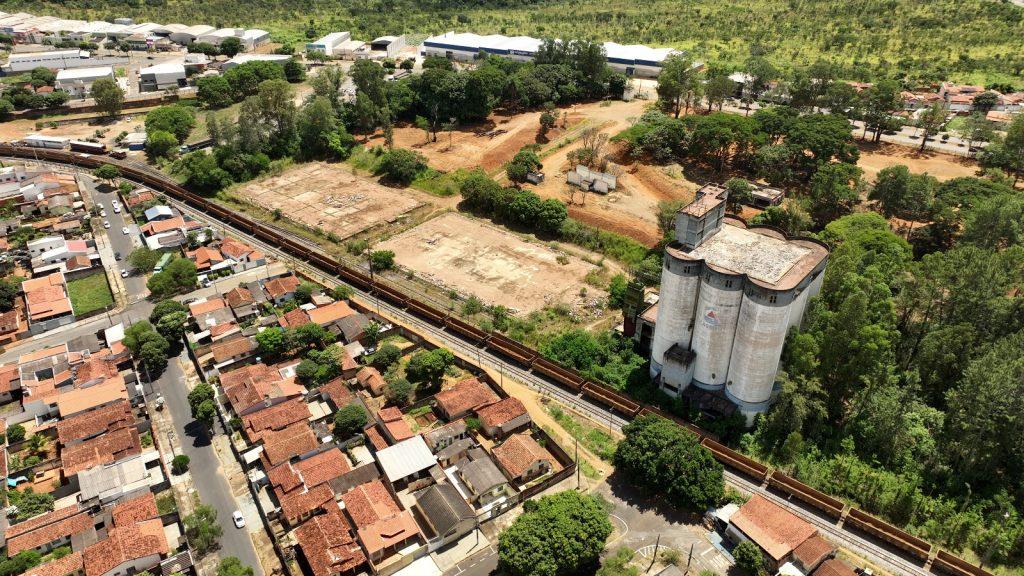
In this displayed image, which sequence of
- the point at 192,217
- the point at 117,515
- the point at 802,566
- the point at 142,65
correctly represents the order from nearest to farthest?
the point at 802,566
the point at 117,515
the point at 192,217
the point at 142,65

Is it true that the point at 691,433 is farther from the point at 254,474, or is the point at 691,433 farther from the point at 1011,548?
the point at 254,474

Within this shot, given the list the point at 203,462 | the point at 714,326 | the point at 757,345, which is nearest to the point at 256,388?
the point at 203,462

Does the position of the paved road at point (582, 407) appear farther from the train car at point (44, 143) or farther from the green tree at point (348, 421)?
the train car at point (44, 143)

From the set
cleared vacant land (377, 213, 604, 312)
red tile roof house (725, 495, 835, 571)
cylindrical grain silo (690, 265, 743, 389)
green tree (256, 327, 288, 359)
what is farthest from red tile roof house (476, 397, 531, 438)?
green tree (256, 327, 288, 359)

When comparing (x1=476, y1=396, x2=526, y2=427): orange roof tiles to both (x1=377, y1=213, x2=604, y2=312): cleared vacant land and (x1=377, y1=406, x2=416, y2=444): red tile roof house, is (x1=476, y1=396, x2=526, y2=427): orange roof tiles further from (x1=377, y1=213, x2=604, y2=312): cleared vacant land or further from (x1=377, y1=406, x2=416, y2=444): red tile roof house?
(x1=377, y1=213, x2=604, y2=312): cleared vacant land

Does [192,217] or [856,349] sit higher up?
[856,349]

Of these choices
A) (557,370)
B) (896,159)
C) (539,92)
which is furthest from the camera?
(539,92)

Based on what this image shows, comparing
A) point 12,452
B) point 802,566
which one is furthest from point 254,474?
point 802,566

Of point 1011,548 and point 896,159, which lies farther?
point 896,159
